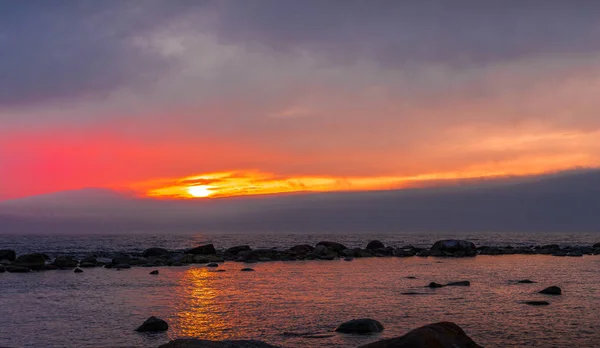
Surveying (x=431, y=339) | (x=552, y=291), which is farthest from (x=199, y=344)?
(x=552, y=291)

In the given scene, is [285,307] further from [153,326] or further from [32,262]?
[32,262]

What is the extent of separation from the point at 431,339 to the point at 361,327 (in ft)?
31.7

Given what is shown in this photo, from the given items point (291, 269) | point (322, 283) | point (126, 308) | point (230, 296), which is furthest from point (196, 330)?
point (291, 269)

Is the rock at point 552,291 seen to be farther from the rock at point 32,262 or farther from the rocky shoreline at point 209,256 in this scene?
the rock at point 32,262

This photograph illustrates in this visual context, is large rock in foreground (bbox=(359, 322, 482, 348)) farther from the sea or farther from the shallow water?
the sea

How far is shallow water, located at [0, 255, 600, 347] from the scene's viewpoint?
24406 mm

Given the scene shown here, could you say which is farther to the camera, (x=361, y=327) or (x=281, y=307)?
(x=281, y=307)

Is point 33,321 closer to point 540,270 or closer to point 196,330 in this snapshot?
point 196,330

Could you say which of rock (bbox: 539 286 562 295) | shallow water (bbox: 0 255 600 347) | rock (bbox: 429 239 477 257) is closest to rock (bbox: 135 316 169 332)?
shallow water (bbox: 0 255 600 347)

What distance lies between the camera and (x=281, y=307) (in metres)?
32.9

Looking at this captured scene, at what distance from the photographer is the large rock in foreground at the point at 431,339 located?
15414 mm

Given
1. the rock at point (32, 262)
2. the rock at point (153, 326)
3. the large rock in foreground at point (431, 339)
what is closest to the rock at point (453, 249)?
the rock at point (32, 262)

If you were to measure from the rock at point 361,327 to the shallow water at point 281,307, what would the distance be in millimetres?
689

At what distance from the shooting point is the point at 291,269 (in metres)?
63.1
